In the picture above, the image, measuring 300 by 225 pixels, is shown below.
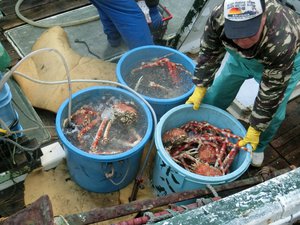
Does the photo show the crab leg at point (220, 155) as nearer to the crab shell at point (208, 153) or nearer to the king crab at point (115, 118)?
the crab shell at point (208, 153)

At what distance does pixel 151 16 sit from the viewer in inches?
148

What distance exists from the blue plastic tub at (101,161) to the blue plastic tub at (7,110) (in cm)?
32

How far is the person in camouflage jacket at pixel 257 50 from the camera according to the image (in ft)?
6.65

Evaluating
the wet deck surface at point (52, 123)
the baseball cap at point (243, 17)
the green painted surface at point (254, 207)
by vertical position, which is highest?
the baseball cap at point (243, 17)

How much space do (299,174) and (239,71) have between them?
162cm

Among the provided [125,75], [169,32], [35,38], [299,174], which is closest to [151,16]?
[169,32]

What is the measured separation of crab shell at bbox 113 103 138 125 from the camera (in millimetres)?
2818

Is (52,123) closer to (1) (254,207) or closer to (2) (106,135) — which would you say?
(2) (106,135)

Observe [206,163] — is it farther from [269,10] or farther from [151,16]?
[151,16]

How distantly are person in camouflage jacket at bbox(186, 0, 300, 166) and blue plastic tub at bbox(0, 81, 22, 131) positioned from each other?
1.33m

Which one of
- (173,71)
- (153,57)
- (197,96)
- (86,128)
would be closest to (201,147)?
(197,96)

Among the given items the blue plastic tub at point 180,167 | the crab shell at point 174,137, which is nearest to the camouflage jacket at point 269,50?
the blue plastic tub at point 180,167

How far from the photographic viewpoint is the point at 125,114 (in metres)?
2.82

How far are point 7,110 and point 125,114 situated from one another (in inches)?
33.4
